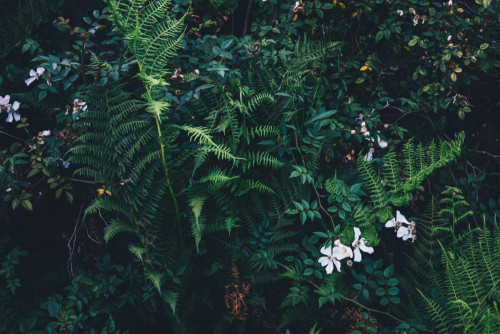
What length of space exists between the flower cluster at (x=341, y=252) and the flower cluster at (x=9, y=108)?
5.47 ft

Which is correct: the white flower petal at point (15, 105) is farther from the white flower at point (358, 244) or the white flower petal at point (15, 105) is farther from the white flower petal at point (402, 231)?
the white flower petal at point (402, 231)

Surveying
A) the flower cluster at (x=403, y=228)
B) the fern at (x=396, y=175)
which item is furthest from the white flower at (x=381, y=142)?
the flower cluster at (x=403, y=228)

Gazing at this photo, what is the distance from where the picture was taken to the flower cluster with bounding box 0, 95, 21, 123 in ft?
7.79

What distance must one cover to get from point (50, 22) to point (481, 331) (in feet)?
8.71

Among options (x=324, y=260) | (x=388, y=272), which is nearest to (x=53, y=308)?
(x=324, y=260)

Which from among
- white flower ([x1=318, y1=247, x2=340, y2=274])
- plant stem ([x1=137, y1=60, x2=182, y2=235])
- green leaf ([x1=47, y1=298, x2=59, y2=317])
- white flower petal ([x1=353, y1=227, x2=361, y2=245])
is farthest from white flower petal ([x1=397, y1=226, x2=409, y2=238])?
green leaf ([x1=47, y1=298, x2=59, y2=317])

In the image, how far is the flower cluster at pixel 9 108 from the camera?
93.4 inches

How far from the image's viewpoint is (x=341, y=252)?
212cm

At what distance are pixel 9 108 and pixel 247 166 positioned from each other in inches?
49.7

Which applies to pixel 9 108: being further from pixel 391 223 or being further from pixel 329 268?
pixel 391 223

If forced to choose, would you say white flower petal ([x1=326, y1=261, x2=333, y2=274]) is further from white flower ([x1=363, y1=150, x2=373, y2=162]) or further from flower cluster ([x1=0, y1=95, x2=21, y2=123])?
flower cluster ([x1=0, y1=95, x2=21, y2=123])

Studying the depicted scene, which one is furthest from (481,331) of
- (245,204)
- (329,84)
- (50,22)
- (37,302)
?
(50,22)

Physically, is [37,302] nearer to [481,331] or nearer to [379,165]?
[379,165]

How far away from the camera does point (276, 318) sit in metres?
2.43
